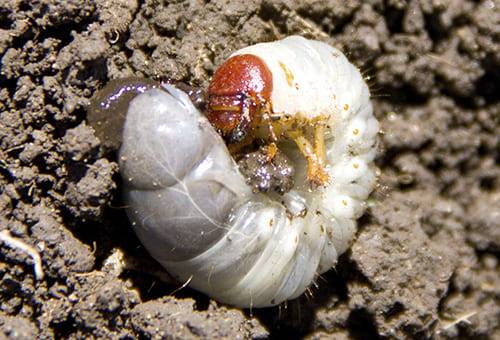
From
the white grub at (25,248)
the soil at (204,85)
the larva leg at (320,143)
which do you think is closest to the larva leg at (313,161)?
the larva leg at (320,143)

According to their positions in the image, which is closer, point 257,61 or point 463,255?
point 257,61

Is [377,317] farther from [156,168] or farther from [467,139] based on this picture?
[156,168]

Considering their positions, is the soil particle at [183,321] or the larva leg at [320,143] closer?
the soil particle at [183,321]

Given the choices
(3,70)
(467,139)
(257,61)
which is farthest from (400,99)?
(3,70)

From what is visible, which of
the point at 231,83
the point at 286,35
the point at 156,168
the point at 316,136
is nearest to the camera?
the point at 156,168

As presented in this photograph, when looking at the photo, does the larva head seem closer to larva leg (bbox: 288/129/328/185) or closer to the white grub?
larva leg (bbox: 288/129/328/185)

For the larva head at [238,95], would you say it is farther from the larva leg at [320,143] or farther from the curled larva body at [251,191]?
the larva leg at [320,143]

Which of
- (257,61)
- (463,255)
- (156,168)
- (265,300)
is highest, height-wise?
(257,61)
